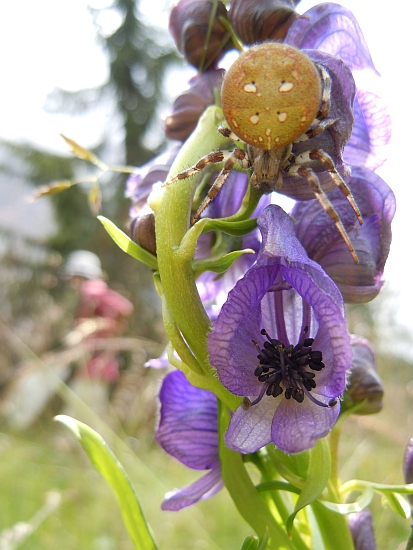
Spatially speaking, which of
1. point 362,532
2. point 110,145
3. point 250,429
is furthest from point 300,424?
point 110,145

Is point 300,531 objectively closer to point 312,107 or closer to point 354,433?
point 312,107

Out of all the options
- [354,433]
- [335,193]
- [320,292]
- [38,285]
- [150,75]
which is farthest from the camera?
[150,75]

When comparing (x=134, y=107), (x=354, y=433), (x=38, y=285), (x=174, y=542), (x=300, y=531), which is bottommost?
(x=38, y=285)

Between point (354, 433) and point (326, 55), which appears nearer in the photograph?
point (326, 55)

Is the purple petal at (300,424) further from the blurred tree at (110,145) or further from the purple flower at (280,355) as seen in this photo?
the blurred tree at (110,145)

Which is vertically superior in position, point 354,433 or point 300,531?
point 300,531

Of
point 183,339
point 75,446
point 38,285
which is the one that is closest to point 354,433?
point 75,446

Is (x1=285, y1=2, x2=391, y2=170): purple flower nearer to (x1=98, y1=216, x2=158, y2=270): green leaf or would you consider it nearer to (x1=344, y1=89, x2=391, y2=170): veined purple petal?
(x1=344, y1=89, x2=391, y2=170): veined purple petal

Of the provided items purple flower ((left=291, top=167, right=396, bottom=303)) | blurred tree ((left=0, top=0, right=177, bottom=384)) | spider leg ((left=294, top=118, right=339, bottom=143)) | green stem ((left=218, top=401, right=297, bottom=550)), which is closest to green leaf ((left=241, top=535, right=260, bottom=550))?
green stem ((left=218, top=401, right=297, bottom=550))

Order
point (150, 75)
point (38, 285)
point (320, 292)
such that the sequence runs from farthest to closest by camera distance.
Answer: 1. point (150, 75)
2. point (38, 285)
3. point (320, 292)
